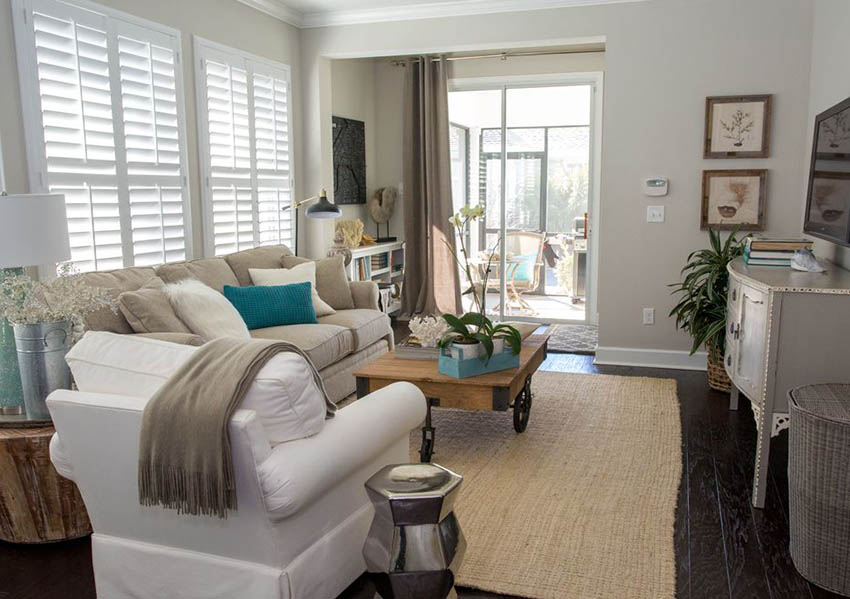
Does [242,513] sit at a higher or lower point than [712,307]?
lower

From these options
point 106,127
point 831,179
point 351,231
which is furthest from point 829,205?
point 351,231

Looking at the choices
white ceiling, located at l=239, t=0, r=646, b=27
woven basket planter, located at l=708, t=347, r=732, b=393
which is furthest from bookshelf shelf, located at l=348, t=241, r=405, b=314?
woven basket planter, located at l=708, t=347, r=732, b=393

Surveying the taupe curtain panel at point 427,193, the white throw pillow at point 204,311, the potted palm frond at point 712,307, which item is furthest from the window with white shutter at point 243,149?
the potted palm frond at point 712,307

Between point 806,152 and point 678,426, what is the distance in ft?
7.14

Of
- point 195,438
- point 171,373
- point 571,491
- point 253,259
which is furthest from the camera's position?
point 253,259

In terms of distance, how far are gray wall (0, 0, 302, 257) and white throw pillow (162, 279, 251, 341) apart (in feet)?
2.90

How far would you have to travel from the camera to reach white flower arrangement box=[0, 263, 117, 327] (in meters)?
2.76

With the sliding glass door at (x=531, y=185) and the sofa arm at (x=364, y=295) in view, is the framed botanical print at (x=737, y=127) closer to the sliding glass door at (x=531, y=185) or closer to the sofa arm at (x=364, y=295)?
the sliding glass door at (x=531, y=185)

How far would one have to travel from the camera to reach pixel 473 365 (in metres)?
3.52

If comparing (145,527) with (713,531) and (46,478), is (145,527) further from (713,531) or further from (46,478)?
(713,531)

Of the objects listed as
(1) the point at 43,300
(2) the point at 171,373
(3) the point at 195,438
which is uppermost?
(1) the point at 43,300

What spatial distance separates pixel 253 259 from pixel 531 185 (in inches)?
125

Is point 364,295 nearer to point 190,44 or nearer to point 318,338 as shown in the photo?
point 318,338

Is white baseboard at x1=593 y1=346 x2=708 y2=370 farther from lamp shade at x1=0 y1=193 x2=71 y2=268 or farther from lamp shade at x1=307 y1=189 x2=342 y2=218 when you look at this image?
lamp shade at x1=0 y1=193 x2=71 y2=268
